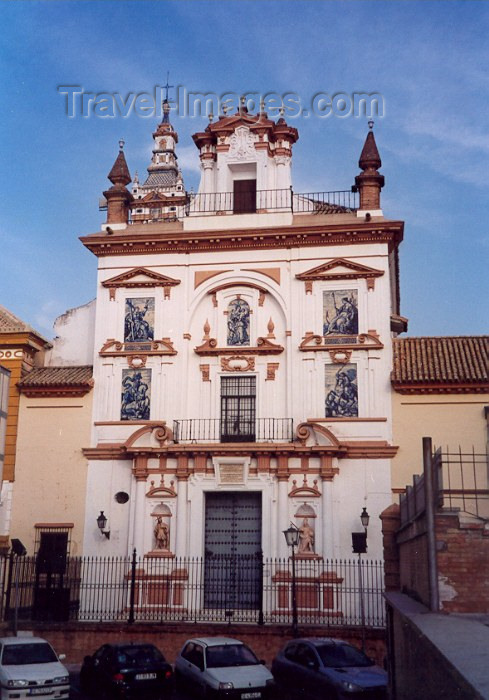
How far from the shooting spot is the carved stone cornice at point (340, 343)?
87.2 feet

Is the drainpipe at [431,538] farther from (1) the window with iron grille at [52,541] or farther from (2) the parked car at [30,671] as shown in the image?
(1) the window with iron grille at [52,541]

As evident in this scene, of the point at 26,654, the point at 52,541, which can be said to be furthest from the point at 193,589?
the point at 26,654

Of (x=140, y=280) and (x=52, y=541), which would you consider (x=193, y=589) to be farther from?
(x=140, y=280)

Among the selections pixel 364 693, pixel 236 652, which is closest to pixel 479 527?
pixel 364 693

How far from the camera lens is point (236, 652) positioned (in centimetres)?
1680

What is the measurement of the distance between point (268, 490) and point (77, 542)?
6.67 m

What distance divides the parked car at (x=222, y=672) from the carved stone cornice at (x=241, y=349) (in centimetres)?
1180

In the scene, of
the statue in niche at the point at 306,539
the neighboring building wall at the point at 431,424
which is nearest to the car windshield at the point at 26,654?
the statue in niche at the point at 306,539

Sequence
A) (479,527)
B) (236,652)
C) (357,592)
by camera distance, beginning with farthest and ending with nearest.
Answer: (357,592)
(236,652)
(479,527)

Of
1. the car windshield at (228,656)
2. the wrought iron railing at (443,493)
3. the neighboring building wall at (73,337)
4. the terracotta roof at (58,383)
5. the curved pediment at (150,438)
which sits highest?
the neighboring building wall at (73,337)

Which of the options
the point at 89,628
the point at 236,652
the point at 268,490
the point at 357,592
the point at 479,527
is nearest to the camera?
the point at 479,527

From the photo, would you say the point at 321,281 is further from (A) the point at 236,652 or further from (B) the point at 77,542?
(A) the point at 236,652

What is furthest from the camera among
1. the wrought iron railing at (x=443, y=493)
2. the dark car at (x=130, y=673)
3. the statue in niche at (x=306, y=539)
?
the statue in niche at (x=306, y=539)

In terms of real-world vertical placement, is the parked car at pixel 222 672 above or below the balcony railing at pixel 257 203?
below
